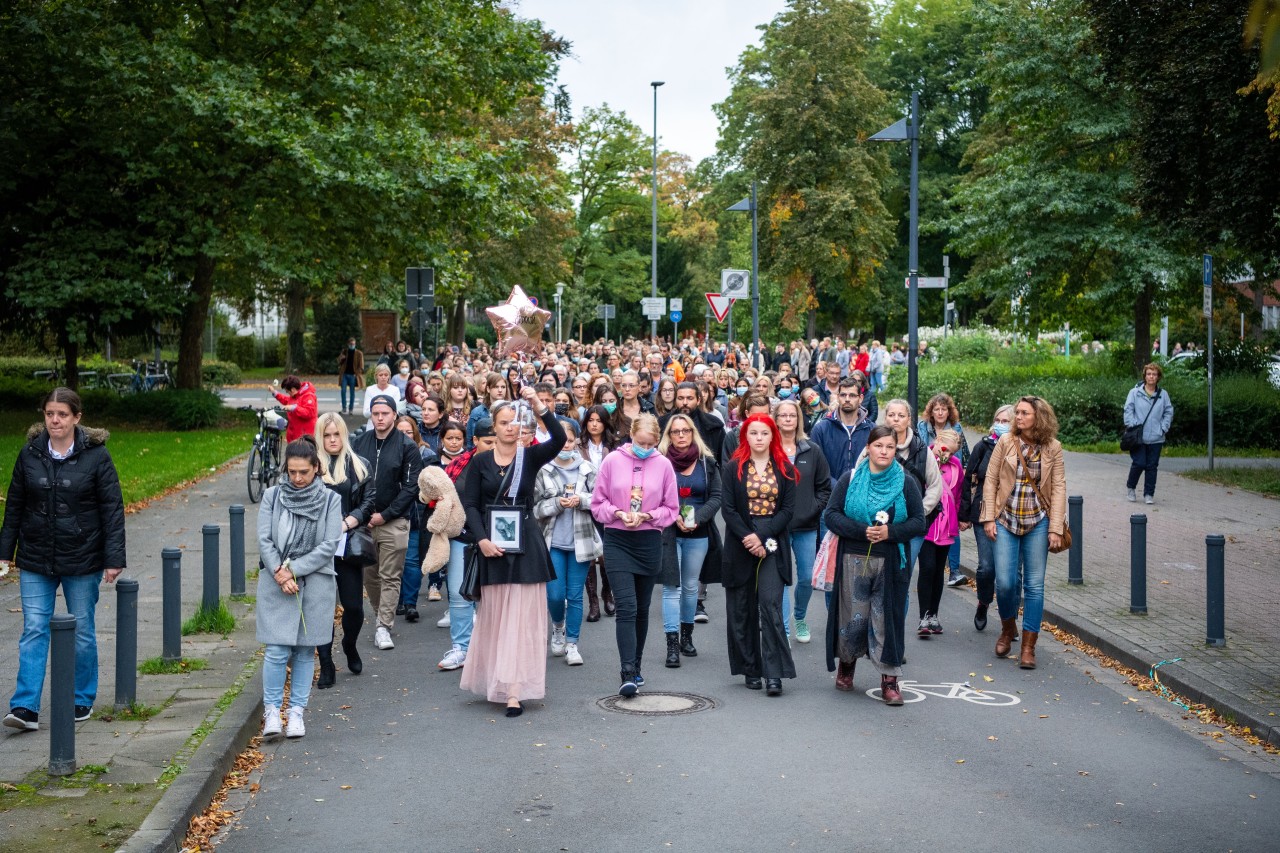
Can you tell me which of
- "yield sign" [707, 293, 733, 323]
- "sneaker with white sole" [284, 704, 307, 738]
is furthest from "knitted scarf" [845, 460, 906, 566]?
"yield sign" [707, 293, 733, 323]

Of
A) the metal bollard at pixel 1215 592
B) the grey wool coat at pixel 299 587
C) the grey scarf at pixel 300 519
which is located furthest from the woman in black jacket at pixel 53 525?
the metal bollard at pixel 1215 592

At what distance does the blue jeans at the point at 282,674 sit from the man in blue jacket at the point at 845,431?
16.9 feet

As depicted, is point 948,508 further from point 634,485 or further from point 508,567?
point 508,567

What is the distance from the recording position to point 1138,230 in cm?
2770

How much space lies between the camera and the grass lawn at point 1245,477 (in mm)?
19781

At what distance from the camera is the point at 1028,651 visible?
965 cm

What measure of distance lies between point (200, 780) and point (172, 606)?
2779 mm

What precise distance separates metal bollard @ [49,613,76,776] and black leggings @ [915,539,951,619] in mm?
6104

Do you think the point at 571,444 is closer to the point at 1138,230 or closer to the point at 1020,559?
the point at 1020,559

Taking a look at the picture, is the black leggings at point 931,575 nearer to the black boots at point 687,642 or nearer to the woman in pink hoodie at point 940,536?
the woman in pink hoodie at point 940,536

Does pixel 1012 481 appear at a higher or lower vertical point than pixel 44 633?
higher

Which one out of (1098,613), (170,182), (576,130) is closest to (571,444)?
(1098,613)

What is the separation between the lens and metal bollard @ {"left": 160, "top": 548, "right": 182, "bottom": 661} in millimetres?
9070

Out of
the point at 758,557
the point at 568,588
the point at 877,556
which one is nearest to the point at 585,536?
the point at 568,588
